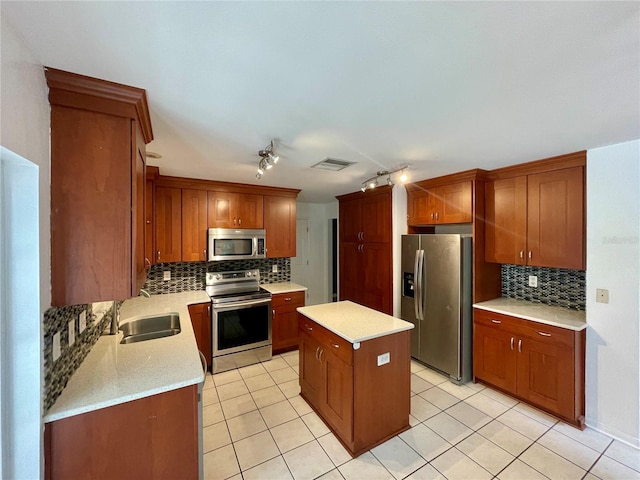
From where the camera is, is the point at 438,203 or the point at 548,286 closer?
the point at 548,286

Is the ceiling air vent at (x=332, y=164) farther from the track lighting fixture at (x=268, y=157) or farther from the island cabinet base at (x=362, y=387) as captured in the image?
the island cabinet base at (x=362, y=387)

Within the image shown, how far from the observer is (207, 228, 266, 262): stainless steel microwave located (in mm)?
3398

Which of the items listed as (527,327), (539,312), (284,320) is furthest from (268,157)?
(539,312)

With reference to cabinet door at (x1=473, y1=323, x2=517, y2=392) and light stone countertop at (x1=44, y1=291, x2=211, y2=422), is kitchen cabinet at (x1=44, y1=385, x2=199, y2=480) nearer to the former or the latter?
light stone countertop at (x1=44, y1=291, x2=211, y2=422)

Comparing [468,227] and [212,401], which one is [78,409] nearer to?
[212,401]

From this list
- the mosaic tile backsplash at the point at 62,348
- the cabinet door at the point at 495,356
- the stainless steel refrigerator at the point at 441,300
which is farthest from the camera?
the stainless steel refrigerator at the point at 441,300

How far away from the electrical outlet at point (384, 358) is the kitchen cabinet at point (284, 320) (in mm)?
1819

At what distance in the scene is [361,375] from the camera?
1.97 metres

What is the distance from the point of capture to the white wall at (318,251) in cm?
565

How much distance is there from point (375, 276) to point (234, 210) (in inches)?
84.5

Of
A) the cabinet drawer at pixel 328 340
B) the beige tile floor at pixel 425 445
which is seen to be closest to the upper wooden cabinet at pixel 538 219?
the beige tile floor at pixel 425 445

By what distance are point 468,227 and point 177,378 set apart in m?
3.43

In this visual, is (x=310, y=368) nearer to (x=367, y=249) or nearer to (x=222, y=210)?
(x=367, y=249)

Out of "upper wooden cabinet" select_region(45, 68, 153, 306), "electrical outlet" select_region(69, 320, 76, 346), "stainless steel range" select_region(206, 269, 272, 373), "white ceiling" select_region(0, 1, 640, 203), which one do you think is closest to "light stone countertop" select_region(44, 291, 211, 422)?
"electrical outlet" select_region(69, 320, 76, 346)
